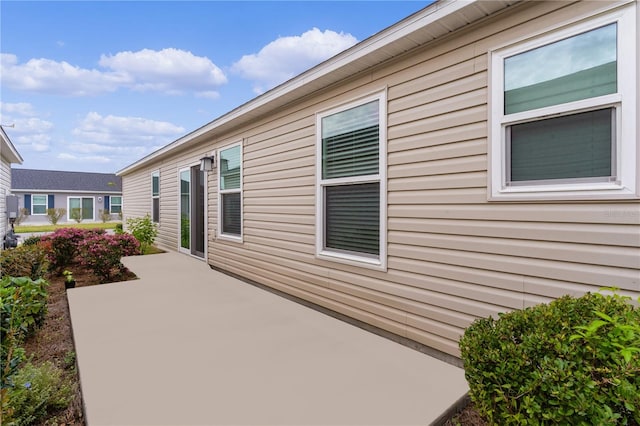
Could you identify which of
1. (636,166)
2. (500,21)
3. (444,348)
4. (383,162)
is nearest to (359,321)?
(444,348)

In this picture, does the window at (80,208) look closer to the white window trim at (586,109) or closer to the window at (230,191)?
the window at (230,191)

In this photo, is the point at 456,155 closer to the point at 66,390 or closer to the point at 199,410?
the point at 199,410

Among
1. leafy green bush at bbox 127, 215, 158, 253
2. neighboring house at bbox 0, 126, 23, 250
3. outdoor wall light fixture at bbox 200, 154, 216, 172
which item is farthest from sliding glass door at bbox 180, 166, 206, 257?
neighboring house at bbox 0, 126, 23, 250

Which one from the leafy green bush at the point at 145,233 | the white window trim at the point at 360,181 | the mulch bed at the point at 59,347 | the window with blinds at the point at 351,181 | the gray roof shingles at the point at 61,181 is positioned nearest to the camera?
the mulch bed at the point at 59,347

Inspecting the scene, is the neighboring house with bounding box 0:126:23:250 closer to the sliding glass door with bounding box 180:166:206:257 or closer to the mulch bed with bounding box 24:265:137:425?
the sliding glass door with bounding box 180:166:206:257

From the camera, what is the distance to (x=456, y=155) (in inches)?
99.2

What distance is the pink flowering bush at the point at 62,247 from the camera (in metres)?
6.21

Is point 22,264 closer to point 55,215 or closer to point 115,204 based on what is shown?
point 55,215

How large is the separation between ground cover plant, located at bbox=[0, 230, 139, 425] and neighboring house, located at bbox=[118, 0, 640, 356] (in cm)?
235

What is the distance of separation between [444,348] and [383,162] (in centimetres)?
166

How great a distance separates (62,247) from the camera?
6.29 m

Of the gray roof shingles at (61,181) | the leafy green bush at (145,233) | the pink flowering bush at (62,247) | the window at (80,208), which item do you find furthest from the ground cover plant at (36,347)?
the gray roof shingles at (61,181)

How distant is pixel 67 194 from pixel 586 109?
27827 mm

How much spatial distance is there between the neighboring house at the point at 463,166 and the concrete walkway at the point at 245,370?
0.42 m
